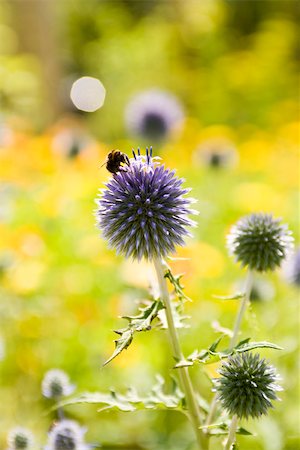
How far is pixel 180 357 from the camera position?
1165mm

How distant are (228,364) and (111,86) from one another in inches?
277

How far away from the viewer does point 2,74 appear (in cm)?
486

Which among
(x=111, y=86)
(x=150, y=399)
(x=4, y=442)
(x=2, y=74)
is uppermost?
(x=111, y=86)

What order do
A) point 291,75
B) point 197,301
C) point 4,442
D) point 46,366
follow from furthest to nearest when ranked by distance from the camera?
point 291,75
point 197,301
point 46,366
point 4,442

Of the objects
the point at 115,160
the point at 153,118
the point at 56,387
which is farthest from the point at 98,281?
the point at 115,160

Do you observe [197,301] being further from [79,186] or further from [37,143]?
[37,143]

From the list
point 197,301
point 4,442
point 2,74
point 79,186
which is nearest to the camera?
point 4,442

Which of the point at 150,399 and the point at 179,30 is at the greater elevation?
the point at 179,30

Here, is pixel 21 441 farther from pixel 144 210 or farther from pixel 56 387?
pixel 144 210

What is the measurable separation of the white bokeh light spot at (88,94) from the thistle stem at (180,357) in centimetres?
613

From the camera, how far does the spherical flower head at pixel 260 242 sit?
1.38m

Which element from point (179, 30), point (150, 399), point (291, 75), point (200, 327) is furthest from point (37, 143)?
point (179, 30)

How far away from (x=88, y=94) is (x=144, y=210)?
6.21 m

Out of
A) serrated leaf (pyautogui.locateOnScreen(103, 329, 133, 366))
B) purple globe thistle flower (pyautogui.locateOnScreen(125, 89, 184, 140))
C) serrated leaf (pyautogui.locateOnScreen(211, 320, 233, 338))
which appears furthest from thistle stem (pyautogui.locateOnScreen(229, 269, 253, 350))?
purple globe thistle flower (pyautogui.locateOnScreen(125, 89, 184, 140))
